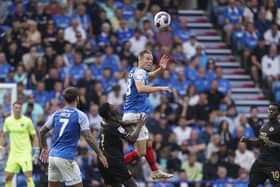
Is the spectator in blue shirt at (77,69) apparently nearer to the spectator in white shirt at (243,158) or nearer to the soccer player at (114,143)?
the spectator in white shirt at (243,158)

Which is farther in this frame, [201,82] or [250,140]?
[201,82]

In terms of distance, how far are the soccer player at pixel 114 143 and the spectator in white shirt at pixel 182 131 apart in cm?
830

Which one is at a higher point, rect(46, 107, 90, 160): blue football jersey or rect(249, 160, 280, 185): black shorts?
rect(46, 107, 90, 160): blue football jersey

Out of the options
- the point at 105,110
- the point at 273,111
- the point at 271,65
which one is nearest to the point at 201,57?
the point at 271,65

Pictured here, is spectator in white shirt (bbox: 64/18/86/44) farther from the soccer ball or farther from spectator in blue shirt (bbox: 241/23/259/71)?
the soccer ball

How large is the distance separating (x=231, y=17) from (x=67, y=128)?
49.9 feet

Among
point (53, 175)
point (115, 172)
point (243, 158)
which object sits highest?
point (53, 175)

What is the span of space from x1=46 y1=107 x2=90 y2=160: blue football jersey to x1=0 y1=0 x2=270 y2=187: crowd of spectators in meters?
6.64

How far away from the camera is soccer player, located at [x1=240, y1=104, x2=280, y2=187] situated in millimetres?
20344

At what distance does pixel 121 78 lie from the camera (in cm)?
2769

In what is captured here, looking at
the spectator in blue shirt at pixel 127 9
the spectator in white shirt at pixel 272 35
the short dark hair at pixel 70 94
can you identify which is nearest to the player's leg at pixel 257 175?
the short dark hair at pixel 70 94

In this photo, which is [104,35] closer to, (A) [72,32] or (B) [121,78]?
(A) [72,32]

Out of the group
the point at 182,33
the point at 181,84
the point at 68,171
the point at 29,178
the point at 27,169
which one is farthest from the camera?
the point at 182,33

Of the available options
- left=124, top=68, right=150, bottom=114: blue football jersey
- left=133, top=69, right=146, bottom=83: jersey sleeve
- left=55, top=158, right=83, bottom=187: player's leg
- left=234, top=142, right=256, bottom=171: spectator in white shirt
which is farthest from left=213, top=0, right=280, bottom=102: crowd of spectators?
left=55, top=158, right=83, bottom=187: player's leg
